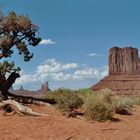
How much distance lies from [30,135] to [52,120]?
3.10 m

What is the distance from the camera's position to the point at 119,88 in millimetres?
133750

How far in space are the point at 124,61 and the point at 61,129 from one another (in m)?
154

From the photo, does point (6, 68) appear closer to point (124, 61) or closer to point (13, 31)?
point (13, 31)

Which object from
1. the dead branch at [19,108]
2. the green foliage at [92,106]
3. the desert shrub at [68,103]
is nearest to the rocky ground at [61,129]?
the green foliage at [92,106]

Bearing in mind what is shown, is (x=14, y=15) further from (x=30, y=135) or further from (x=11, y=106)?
(x=30, y=135)

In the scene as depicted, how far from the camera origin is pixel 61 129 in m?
17.2

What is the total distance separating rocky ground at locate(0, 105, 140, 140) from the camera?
16062mm

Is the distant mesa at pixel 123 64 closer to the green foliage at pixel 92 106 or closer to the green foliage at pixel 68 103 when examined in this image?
the green foliage at pixel 92 106

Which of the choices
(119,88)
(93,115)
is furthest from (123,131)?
(119,88)

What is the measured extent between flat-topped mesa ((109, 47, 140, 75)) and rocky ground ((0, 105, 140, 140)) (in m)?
146

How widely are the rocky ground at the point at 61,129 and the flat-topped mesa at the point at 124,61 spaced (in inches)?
5730

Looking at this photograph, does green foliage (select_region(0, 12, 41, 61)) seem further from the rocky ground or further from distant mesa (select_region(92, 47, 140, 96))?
distant mesa (select_region(92, 47, 140, 96))

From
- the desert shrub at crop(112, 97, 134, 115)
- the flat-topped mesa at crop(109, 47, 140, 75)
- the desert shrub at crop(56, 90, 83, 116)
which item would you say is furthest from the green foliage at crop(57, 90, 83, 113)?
the flat-topped mesa at crop(109, 47, 140, 75)

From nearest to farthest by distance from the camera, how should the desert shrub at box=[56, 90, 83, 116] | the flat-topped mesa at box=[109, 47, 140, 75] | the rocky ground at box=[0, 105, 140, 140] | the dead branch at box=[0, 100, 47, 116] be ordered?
the rocky ground at box=[0, 105, 140, 140], the dead branch at box=[0, 100, 47, 116], the desert shrub at box=[56, 90, 83, 116], the flat-topped mesa at box=[109, 47, 140, 75]
